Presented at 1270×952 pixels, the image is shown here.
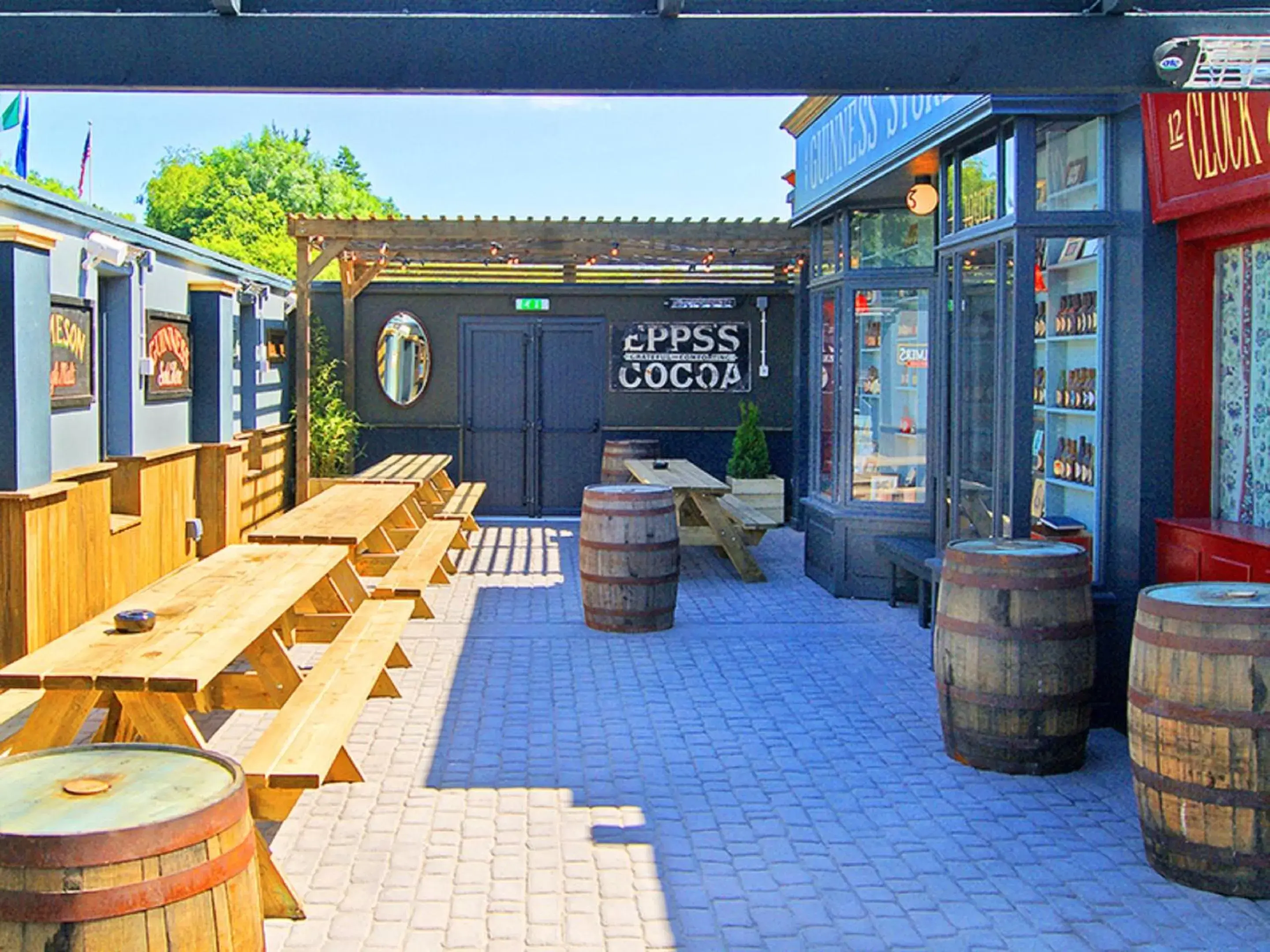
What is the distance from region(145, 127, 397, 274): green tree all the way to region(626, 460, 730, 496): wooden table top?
1344 inches

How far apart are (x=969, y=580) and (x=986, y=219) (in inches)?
103

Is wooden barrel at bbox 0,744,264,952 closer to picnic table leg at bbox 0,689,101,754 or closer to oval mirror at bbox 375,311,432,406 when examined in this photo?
picnic table leg at bbox 0,689,101,754

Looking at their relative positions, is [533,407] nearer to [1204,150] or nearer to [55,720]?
[1204,150]

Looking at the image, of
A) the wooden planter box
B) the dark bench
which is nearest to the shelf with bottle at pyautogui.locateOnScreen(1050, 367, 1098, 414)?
the dark bench

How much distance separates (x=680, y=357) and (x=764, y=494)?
86.2 inches

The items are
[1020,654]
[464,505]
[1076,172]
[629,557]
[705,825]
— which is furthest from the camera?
[464,505]

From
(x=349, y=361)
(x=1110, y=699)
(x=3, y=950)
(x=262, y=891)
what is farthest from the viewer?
(x=349, y=361)

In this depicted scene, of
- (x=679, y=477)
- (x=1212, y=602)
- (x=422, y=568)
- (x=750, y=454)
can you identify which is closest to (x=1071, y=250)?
→ (x=1212, y=602)

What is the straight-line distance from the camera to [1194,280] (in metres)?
6.48

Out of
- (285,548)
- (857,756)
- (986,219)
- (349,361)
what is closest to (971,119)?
(986,219)

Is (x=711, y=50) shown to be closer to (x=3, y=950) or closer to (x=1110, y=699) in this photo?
(x=3, y=950)

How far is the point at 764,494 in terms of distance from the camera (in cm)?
1443

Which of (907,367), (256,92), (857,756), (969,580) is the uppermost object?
(256,92)

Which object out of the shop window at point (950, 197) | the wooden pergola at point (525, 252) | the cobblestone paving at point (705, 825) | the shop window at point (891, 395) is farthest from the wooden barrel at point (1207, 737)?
the wooden pergola at point (525, 252)
